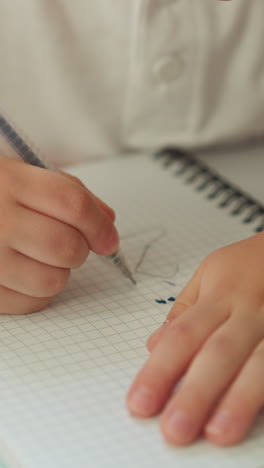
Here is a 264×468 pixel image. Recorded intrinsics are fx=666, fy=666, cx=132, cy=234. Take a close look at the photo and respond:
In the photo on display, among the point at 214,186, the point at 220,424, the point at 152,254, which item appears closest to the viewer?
the point at 220,424

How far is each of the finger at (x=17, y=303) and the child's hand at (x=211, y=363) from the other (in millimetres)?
120

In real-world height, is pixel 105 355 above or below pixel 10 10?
below

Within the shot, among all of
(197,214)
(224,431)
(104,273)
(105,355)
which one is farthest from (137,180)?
(224,431)

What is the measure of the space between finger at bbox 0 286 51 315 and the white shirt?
0.35 metres

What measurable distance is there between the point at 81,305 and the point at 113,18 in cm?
41

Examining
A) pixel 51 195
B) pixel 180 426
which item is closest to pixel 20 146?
pixel 51 195

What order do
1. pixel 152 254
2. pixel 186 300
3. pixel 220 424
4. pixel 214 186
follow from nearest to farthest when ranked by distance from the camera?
pixel 220 424, pixel 186 300, pixel 152 254, pixel 214 186

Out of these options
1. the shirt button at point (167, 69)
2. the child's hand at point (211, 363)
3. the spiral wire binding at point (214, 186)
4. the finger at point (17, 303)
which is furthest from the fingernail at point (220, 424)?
the shirt button at point (167, 69)

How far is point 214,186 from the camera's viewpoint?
82 cm

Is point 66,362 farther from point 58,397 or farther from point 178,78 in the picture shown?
point 178,78

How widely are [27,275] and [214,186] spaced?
1.10ft

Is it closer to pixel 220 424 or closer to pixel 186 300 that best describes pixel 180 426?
pixel 220 424

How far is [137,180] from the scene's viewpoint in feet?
2.79

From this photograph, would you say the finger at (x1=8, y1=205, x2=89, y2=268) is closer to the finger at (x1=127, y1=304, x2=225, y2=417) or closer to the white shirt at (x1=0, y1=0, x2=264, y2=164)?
the finger at (x1=127, y1=304, x2=225, y2=417)
